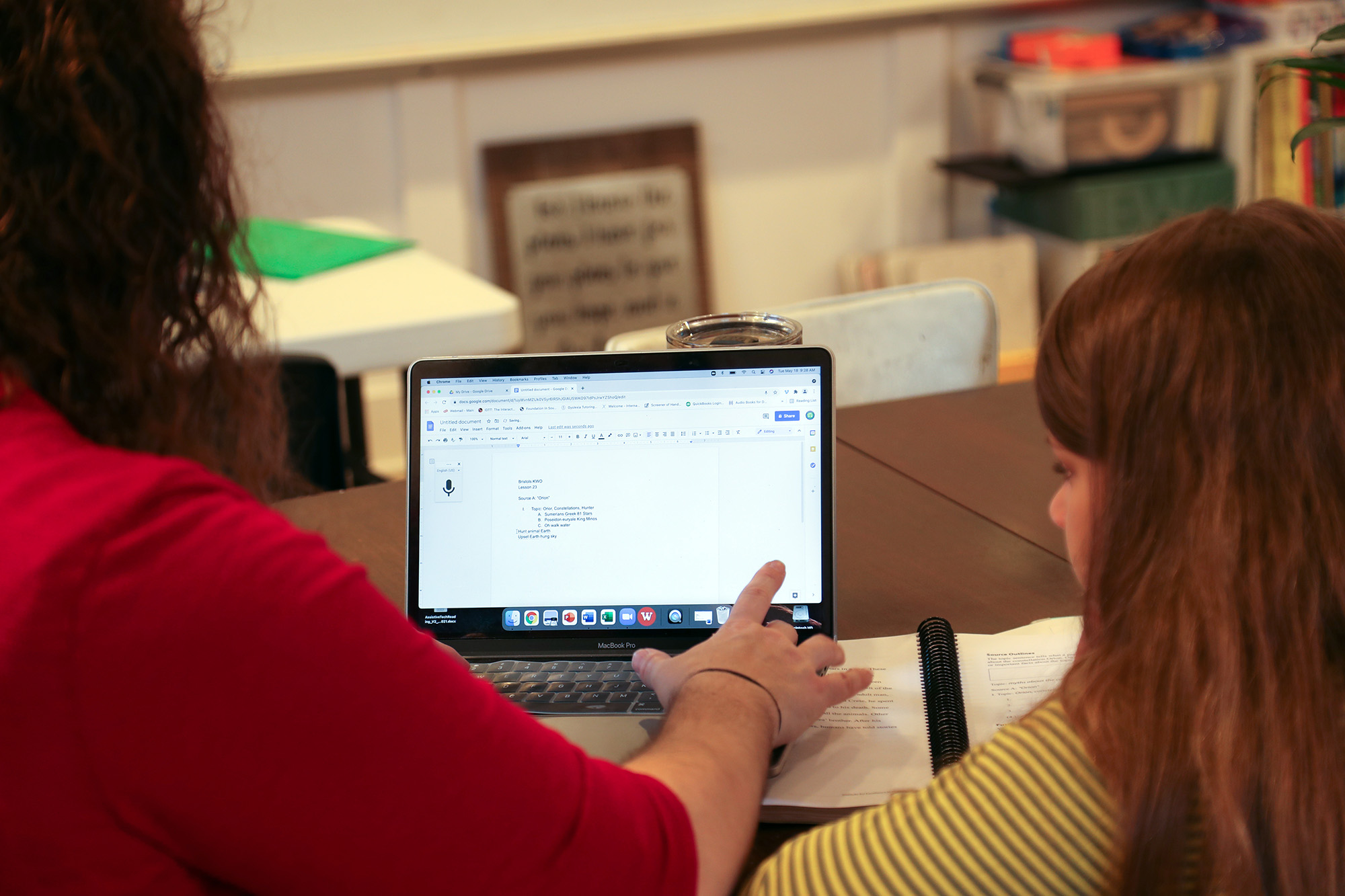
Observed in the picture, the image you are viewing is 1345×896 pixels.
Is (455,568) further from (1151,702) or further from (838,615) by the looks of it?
(1151,702)

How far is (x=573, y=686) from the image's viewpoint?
0.94 metres

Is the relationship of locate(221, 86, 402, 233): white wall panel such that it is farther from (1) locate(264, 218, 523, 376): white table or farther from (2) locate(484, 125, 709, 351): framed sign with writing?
(1) locate(264, 218, 523, 376): white table

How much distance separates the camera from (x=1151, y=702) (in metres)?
0.63

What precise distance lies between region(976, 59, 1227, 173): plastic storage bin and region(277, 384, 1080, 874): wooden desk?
1777 millimetres

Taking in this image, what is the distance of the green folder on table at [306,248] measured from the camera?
7.18 feet

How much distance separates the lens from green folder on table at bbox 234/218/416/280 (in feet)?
7.18

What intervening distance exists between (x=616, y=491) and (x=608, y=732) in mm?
187

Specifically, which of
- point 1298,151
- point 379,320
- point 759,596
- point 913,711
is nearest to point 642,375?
point 759,596

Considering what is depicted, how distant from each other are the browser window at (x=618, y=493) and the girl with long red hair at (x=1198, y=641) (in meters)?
0.32

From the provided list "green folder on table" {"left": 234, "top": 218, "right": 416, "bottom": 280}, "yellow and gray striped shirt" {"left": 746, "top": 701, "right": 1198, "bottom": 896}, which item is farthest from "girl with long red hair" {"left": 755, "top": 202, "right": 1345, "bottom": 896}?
"green folder on table" {"left": 234, "top": 218, "right": 416, "bottom": 280}

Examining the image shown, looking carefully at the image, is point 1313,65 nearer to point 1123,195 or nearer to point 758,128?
point 1123,195

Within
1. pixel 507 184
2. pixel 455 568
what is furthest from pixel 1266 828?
pixel 507 184

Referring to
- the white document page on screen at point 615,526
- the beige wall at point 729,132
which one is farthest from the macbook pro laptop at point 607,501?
the beige wall at point 729,132

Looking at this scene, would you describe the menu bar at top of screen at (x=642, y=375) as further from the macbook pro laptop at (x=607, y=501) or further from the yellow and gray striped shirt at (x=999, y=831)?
the yellow and gray striped shirt at (x=999, y=831)
